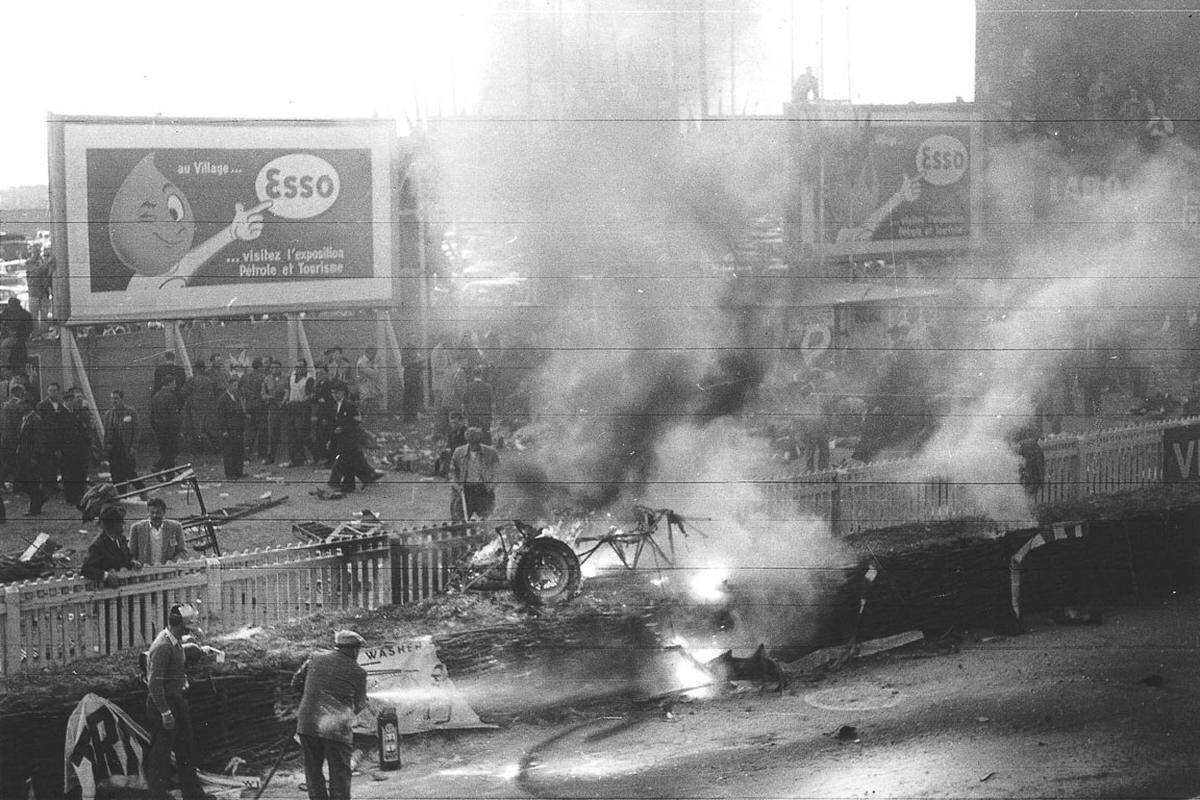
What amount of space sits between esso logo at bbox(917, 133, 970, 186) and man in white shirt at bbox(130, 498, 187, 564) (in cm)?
1473

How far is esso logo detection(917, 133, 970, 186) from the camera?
2006cm

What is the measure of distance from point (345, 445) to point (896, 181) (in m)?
11.1

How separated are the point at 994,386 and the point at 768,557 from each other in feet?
22.6

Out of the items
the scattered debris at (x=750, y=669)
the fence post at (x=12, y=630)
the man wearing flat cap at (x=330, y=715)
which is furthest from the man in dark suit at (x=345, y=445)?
the man wearing flat cap at (x=330, y=715)

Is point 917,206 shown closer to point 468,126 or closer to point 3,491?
point 468,126

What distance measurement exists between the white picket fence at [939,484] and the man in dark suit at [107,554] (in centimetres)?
546

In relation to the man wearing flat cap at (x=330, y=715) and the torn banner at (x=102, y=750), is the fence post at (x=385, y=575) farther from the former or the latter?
the man wearing flat cap at (x=330, y=715)

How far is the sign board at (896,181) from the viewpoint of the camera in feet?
61.8

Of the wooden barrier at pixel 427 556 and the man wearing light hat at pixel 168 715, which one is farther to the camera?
the wooden barrier at pixel 427 556

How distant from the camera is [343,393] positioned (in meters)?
12.5

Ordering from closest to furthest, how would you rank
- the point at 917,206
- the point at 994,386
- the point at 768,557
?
the point at 768,557 → the point at 994,386 → the point at 917,206

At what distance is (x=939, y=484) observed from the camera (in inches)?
473

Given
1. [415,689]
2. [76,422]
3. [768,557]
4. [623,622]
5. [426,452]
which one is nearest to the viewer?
[415,689]

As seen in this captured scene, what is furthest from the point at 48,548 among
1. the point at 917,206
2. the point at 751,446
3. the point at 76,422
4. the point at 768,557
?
the point at 917,206
